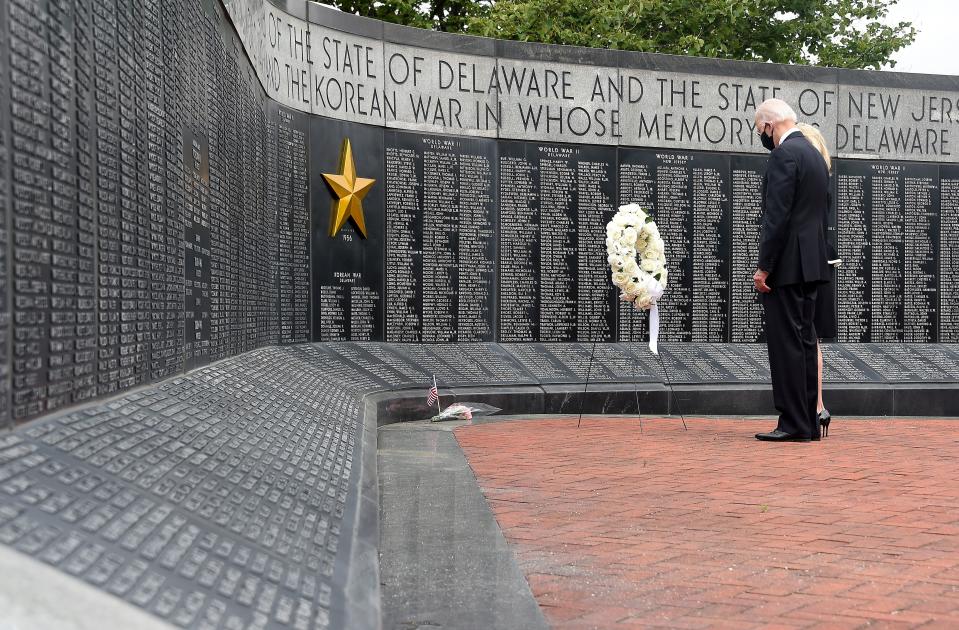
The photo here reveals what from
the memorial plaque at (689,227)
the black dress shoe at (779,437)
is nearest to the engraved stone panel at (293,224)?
the memorial plaque at (689,227)

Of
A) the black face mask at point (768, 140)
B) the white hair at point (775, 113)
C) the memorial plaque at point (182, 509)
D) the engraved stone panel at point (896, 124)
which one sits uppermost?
the engraved stone panel at point (896, 124)

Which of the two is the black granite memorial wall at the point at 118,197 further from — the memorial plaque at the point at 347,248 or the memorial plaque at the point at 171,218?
the memorial plaque at the point at 347,248

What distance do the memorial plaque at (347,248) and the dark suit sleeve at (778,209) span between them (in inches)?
148

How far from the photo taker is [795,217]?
724 centimetres

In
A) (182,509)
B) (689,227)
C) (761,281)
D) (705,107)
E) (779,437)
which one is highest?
(705,107)

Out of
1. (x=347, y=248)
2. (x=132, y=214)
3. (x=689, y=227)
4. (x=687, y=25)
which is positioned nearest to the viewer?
(x=132, y=214)

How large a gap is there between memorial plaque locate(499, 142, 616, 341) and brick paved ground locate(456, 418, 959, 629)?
2956 mm

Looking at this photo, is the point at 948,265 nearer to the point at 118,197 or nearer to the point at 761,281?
the point at 761,281

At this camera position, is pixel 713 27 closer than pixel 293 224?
No

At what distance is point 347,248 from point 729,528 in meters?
5.68

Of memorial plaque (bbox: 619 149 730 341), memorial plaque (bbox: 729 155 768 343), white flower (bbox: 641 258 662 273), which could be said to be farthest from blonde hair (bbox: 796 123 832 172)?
memorial plaque (bbox: 729 155 768 343)

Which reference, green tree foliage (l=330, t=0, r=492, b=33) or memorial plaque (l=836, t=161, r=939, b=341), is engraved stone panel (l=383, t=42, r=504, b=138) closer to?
memorial plaque (l=836, t=161, r=939, b=341)

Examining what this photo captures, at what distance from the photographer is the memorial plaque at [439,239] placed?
31.5 feet

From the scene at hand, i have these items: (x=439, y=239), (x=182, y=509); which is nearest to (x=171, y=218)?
A: (x=182, y=509)
